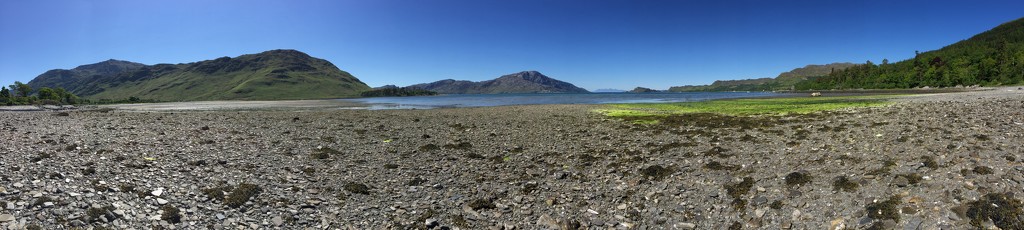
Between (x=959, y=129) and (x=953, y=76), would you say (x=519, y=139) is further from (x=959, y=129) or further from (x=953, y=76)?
(x=953, y=76)

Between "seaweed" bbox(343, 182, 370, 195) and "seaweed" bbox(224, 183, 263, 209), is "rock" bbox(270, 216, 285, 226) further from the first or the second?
"seaweed" bbox(343, 182, 370, 195)

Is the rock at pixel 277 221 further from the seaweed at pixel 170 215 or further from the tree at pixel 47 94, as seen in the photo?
the tree at pixel 47 94

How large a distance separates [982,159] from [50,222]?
28.1 metres

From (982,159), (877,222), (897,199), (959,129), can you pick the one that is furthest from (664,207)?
(959,129)

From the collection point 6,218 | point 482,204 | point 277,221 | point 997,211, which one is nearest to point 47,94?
point 6,218

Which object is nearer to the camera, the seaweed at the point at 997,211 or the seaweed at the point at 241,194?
the seaweed at the point at 997,211

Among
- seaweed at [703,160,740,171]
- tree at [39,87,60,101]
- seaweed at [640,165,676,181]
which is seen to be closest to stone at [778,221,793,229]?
seaweed at [640,165,676,181]

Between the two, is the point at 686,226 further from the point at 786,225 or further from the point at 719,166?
the point at 719,166

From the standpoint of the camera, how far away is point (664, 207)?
12305mm

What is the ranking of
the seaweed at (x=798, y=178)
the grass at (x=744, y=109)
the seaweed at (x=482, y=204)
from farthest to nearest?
the grass at (x=744, y=109)
the seaweed at (x=798, y=178)
the seaweed at (x=482, y=204)

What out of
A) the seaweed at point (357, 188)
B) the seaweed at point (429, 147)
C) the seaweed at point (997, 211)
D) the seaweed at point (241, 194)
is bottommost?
the seaweed at point (357, 188)

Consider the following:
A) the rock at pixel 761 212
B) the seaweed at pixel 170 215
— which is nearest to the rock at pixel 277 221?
the seaweed at pixel 170 215

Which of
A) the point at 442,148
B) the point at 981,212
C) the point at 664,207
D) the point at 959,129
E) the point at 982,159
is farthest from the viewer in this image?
the point at 442,148

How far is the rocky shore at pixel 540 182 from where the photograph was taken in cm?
1060
